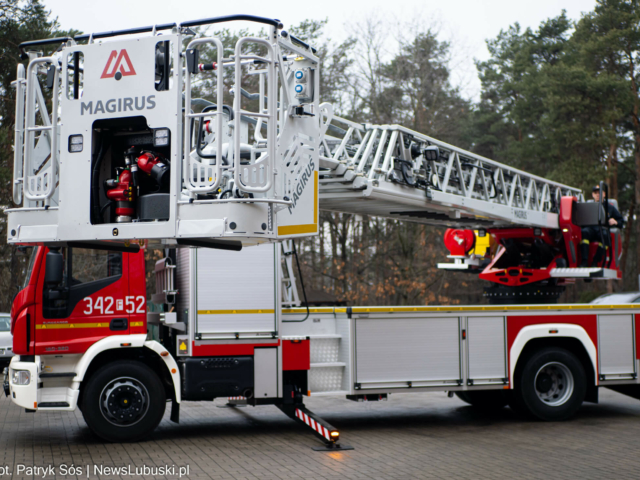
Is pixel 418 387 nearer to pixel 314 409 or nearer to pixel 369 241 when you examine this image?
pixel 314 409

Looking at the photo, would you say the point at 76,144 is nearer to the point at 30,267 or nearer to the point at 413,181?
the point at 30,267

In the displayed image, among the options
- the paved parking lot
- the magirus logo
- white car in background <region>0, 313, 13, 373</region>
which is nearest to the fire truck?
the magirus logo

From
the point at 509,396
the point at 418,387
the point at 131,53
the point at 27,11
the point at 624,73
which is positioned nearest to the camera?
the point at 131,53

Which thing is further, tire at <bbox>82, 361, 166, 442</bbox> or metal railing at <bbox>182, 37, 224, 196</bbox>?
tire at <bbox>82, 361, 166, 442</bbox>

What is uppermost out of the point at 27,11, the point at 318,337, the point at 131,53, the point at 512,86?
the point at 512,86

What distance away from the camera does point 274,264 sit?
9203 mm

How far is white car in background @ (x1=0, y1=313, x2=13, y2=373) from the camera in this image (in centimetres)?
1573

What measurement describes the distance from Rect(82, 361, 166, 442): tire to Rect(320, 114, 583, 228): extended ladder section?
10.5 ft

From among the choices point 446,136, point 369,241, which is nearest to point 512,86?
point 446,136

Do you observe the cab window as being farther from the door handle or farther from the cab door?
the door handle

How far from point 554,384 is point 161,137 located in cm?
691

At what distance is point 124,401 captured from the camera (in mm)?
8414

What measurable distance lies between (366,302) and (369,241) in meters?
3.12

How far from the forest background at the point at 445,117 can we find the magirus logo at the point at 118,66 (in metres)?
14.4
